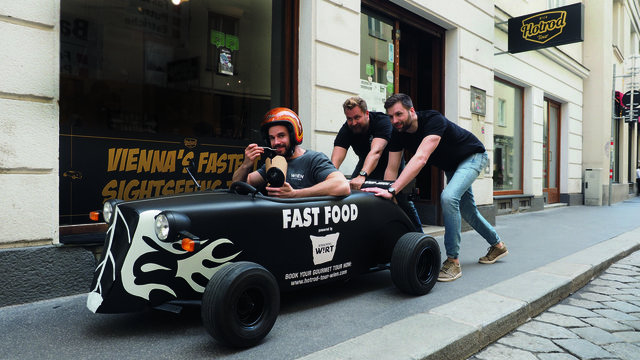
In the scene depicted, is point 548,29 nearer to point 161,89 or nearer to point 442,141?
point 442,141

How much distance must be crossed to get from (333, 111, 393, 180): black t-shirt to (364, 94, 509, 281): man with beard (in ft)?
0.44

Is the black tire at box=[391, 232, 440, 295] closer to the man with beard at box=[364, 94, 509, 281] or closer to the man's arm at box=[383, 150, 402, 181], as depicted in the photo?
the man with beard at box=[364, 94, 509, 281]

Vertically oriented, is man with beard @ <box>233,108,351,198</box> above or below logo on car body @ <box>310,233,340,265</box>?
above

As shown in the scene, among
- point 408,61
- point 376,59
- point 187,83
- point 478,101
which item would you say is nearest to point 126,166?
point 187,83

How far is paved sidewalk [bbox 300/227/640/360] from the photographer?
228 cm

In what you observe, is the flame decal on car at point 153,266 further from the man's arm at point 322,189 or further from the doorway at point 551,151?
the doorway at point 551,151

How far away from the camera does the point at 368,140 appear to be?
172 inches

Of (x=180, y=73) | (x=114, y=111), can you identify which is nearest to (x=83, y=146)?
(x=114, y=111)

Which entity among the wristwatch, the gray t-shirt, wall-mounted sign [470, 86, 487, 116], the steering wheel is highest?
wall-mounted sign [470, 86, 487, 116]

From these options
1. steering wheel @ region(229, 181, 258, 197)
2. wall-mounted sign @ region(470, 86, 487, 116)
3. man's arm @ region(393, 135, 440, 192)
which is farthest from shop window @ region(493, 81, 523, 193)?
steering wheel @ region(229, 181, 258, 197)

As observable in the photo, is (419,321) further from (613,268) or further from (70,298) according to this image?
(613,268)

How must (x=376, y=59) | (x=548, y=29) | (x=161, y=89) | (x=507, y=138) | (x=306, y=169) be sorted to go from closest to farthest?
(x=306, y=169) < (x=161, y=89) < (x=376, y=59) < (x=548, y=29) < (x=507, y=138)

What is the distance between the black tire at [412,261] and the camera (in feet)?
10.6

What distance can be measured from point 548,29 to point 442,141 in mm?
5687
